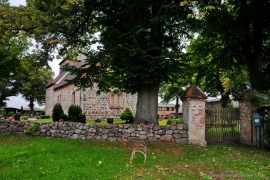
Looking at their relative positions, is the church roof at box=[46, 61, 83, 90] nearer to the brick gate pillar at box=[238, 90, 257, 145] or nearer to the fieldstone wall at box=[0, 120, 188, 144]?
the fieldstone wall at box=[0, 120, 188, 144]

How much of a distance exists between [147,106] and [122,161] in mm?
4017

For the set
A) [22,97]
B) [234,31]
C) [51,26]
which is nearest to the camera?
[51,26]

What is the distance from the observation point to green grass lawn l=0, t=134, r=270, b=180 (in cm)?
580

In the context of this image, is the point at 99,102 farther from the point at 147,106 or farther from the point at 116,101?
the point at 147,106

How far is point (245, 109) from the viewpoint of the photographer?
10195 millimetres

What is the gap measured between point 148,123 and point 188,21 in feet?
15.8

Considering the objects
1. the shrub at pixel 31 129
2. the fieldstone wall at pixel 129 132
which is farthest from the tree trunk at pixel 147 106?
the shrub at pixel 31 129

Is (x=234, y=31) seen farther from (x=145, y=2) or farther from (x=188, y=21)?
(x=145, y=2)

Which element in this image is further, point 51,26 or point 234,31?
point 234,31

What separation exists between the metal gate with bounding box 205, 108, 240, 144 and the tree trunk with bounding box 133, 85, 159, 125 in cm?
241

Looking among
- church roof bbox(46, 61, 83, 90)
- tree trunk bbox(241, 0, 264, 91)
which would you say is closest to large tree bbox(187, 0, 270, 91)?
tree trunk bbox(241, 0, 264, 91)

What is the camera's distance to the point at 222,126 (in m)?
9.92

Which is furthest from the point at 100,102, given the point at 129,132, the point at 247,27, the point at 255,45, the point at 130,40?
the point at 255,45

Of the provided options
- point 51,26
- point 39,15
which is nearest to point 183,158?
point 51,26
